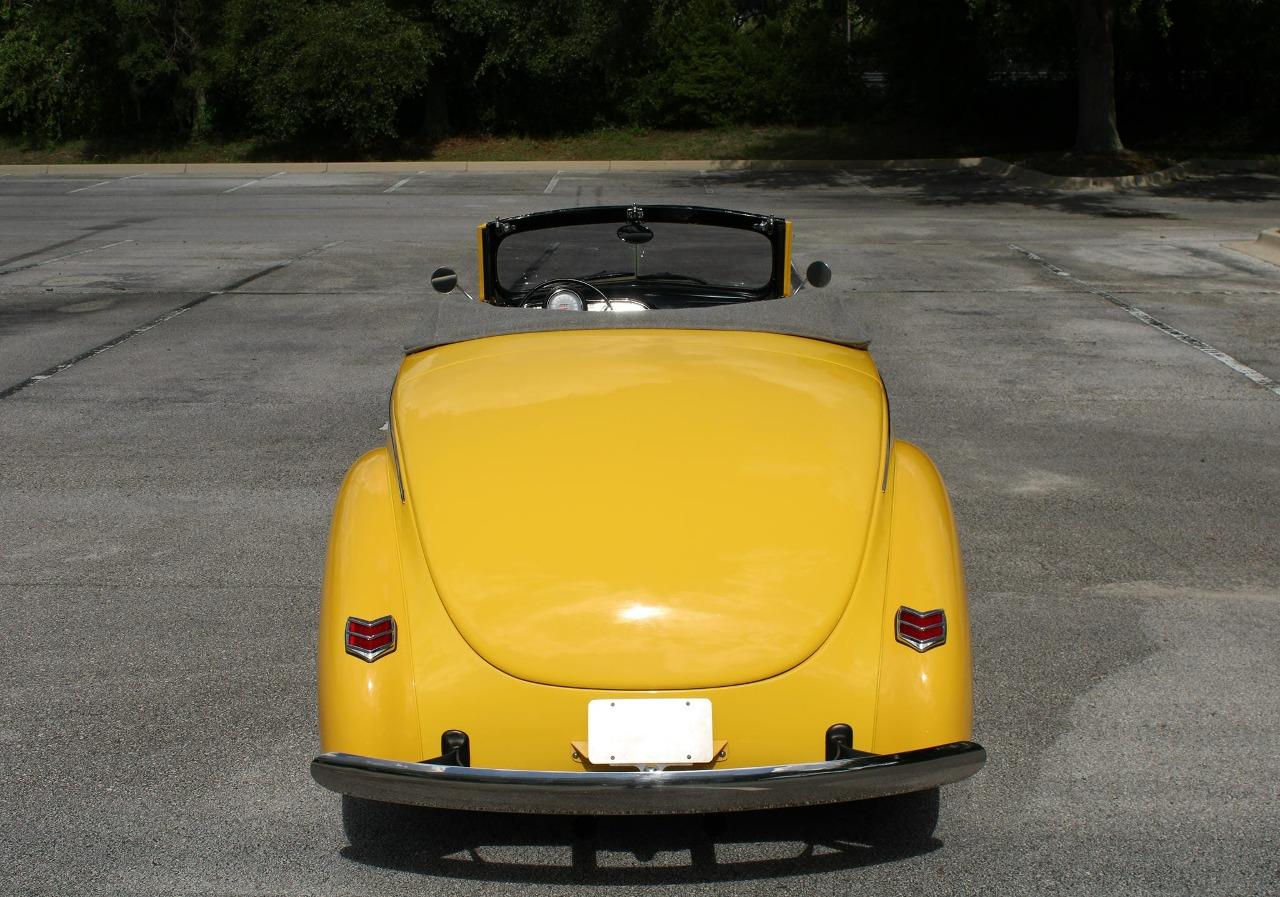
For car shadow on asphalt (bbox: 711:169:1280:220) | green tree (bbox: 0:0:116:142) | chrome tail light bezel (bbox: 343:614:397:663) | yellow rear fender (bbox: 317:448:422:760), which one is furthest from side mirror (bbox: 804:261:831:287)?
green tree (bbox: 0:0:116:142)

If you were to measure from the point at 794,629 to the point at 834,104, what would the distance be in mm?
31705

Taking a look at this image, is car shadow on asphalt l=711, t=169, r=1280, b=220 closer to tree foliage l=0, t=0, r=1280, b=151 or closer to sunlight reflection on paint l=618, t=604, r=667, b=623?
tree foliage l=0, t=0, r=1280, b=151

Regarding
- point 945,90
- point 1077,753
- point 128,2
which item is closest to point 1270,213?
point 945,90

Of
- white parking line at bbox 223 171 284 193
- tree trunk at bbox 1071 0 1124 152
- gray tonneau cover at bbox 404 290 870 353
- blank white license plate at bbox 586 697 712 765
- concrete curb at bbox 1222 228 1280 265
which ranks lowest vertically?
blank white license plate at bbox 586 697 712 765

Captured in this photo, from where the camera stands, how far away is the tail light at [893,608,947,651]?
132 inches

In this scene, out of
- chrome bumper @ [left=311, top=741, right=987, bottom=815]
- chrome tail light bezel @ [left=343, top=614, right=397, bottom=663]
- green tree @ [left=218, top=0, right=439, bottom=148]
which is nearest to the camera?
chrome bumper @ [left=311, top=741, right=987, bottom=815]

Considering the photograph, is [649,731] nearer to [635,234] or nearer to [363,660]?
[363,660]

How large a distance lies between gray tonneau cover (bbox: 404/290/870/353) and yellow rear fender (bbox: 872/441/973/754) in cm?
101

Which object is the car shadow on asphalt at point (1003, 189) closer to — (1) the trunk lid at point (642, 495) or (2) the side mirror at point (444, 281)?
(2) the side mirror at point (444, 281)

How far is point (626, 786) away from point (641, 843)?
60 cm

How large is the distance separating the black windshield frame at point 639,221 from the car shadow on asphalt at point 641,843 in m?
2.35

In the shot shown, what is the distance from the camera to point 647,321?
471 cm

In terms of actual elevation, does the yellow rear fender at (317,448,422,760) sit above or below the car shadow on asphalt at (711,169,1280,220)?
below

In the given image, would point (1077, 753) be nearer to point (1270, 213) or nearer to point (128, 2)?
point (1270, 213)
